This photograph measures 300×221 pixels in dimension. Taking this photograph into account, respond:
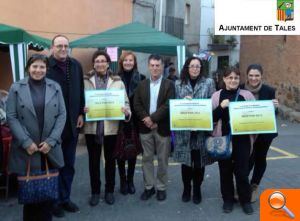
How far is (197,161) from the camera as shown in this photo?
5.36 meters

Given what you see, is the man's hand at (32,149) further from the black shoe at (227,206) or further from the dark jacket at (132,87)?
the black shoe at (227,206)

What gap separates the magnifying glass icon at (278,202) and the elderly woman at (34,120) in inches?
104

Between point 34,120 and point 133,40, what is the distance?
21.0 ft

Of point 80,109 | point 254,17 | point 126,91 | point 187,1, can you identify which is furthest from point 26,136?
point 187,1

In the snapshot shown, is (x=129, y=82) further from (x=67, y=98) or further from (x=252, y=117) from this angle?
(x=252, y=117)

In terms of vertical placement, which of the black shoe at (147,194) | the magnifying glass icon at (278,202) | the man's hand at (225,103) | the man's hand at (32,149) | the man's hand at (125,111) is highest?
the man's hand at (225,103)

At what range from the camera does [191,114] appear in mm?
5246

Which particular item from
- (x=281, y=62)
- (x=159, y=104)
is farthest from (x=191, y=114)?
(x=281, y=62)

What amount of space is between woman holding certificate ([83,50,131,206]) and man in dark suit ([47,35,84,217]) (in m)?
0.17

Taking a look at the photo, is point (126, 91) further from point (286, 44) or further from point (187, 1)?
point (187, 1)

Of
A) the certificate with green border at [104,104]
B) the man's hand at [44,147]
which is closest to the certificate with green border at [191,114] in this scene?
the certificate with green border at [104,104]

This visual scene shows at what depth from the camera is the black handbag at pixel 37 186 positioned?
4230 millimetres

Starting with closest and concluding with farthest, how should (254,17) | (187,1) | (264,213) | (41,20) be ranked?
1. (264,213)
2. (254,17)
3. (41,20)
4. (187,1)

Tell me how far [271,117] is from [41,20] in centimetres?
734
